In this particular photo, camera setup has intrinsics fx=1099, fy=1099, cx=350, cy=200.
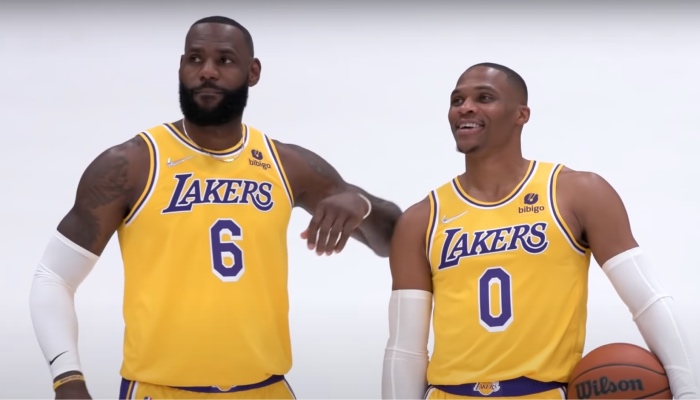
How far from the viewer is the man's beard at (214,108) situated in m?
2.63

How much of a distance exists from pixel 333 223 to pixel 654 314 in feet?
2.47

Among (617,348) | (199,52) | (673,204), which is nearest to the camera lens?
(617,348)

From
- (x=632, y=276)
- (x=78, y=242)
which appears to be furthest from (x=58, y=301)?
(x=632, y=276)

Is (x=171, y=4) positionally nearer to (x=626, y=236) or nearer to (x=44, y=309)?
(x=44, y=309)

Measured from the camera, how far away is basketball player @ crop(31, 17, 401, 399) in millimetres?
2531

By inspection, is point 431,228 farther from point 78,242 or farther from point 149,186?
point 78,242

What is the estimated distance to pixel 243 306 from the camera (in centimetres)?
256

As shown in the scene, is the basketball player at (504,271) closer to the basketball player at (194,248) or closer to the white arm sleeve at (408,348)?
the white arm sleeve at (408,348)

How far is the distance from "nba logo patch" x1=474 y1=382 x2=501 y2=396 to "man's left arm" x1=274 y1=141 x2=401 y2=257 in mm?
457

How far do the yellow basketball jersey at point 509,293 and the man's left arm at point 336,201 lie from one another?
0.21 m

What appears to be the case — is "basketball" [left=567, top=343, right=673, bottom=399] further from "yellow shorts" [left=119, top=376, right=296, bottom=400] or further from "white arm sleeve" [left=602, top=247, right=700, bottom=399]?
"yellow shorts" [left=119, top=376, right=296, bottom=400]

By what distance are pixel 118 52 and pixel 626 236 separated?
278 centimetres

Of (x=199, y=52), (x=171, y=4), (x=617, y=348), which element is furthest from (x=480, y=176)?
(x=171, y=4)

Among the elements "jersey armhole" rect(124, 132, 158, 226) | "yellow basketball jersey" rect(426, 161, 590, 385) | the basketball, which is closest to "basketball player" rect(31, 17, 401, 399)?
"jersey armhole" rect(124, 132, 158, 226)
